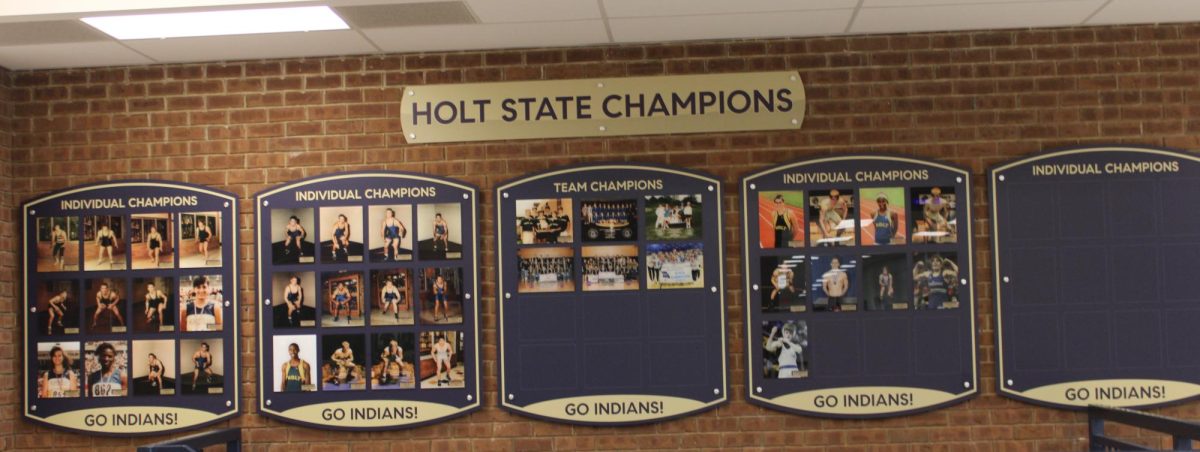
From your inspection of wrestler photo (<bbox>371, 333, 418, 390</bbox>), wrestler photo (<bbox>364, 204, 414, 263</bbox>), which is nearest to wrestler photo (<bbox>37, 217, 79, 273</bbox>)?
wrestler photo (<bbox>364, 204, 414, 263</bbox>)

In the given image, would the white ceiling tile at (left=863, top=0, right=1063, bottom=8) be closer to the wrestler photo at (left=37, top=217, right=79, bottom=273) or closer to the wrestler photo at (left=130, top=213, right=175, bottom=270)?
the wrestler photo at (left=130, top=213, right=175, bottom=270)

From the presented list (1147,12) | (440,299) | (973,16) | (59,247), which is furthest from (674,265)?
(59,247)

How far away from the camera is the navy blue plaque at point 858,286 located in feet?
18.4

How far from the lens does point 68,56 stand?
18.6 feet

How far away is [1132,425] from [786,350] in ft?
5.76

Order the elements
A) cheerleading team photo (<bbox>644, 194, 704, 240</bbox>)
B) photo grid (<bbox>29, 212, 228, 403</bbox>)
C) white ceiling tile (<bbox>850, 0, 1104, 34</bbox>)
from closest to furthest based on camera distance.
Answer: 1. white ceiling tile (<bbox>850, 0, 1104, 34</bbox>)
2. cheerleading team photo (<bbox>644, 194, 704, 240</bbox>)
3. photo grid (<bbox>29, 212, 228, 403</bbox>)

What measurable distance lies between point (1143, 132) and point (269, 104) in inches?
196

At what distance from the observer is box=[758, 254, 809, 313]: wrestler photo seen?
18.5 ft

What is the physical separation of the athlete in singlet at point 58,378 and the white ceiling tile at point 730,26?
3657 mm

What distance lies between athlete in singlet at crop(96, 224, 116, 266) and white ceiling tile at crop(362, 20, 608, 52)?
6.31 ft

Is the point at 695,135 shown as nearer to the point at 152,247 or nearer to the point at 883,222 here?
the point at 883,222

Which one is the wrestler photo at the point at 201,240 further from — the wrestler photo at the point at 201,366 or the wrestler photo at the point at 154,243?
the wrestler photo at the point at 201,366

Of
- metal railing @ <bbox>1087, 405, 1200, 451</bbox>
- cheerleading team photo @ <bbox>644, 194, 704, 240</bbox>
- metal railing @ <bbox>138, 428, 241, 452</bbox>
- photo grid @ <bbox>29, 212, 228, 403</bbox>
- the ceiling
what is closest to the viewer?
metal railing @ <bbox>1087, 405, 1200, 451</bbox>

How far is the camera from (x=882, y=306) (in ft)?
18.5
